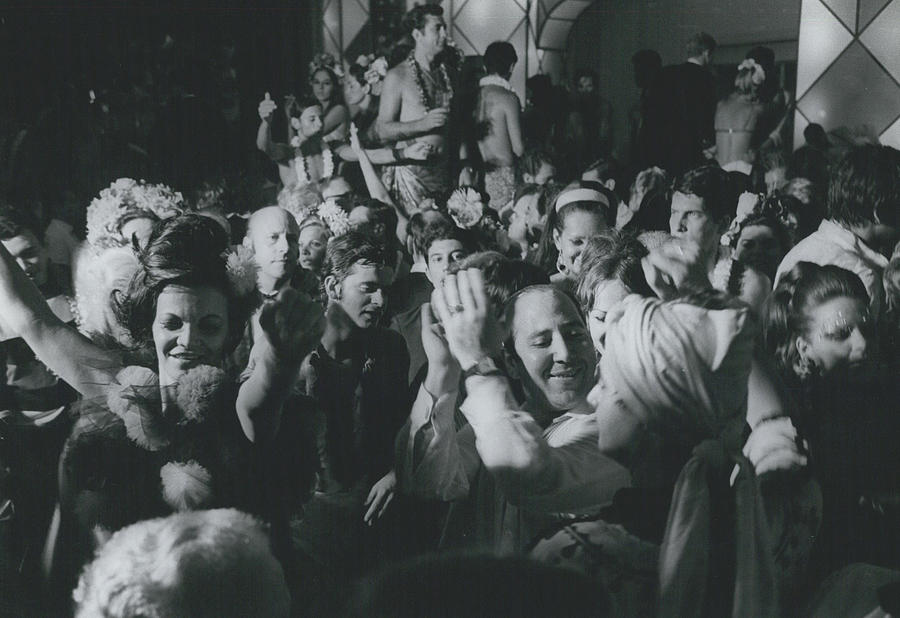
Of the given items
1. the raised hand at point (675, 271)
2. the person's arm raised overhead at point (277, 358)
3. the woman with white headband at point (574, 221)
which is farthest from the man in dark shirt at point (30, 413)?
the woman with white headband at point (574, 221)

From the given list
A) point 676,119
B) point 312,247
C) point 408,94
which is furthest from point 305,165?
point 312,247

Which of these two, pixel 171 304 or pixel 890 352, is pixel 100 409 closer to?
pixel 171 304

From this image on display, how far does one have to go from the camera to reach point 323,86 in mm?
5988

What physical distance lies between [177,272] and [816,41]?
5.33 meters

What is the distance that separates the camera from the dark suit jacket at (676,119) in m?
4.73

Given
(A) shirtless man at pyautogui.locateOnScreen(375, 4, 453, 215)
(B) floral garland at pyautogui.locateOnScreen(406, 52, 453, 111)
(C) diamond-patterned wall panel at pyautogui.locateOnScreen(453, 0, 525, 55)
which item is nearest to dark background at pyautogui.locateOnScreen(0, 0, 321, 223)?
(A) shirtless man at pyautogui.locateOnScreen(375, 4, 453, 215)

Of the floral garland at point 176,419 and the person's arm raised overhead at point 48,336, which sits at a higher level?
the person's arm raised overhead at point 48,336

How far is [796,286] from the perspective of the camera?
2264mm

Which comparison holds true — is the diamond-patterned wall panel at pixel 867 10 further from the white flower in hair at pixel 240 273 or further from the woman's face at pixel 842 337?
the white flower in hair at pixel 240 273

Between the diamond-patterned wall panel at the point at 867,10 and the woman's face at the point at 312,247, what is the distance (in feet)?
13.3

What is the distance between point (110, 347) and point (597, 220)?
5.41 feet

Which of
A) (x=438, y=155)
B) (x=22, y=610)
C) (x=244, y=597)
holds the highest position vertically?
(x=438, y=155)

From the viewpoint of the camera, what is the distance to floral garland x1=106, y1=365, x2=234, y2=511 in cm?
177

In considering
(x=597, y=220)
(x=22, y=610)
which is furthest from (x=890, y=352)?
(x=22, y=610)
